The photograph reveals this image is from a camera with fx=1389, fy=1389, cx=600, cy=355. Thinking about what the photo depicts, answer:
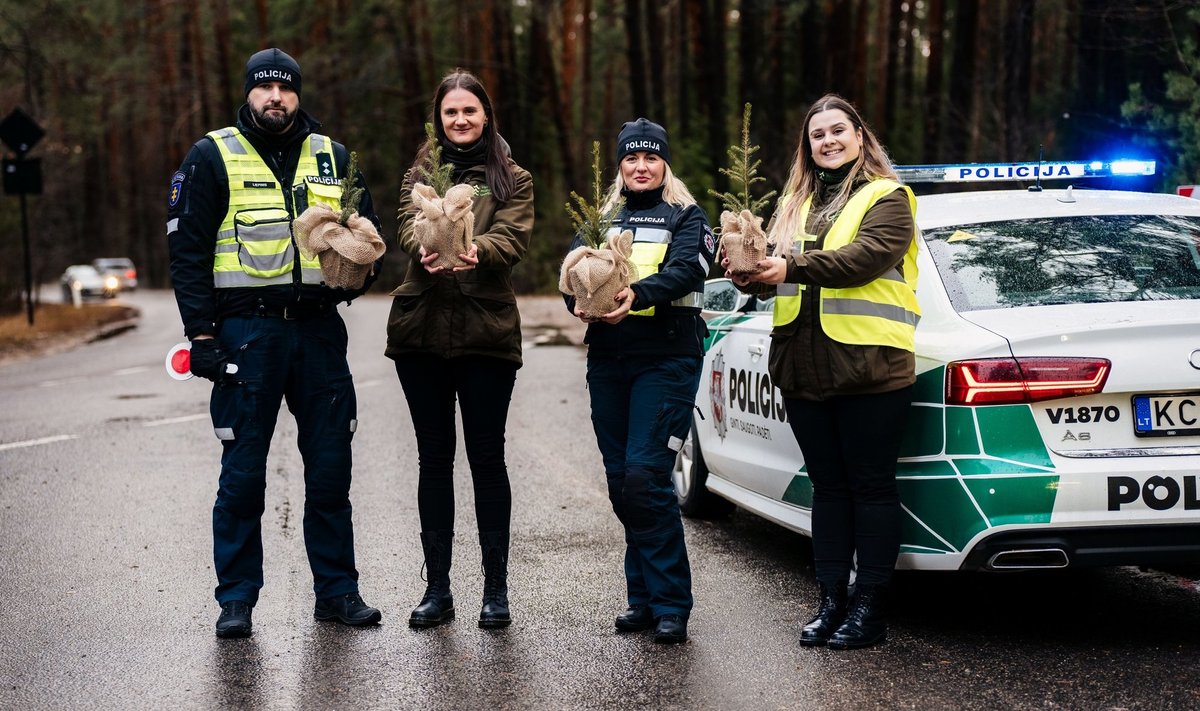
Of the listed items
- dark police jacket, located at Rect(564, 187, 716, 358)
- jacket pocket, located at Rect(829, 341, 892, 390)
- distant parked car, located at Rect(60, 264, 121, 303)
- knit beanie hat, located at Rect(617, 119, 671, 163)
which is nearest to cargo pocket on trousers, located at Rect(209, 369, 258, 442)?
dark police jacket, located at Rect(564, 187, 716, 358)

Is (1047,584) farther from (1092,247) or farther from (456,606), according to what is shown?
(456,606)

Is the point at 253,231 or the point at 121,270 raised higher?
the point at 253,231

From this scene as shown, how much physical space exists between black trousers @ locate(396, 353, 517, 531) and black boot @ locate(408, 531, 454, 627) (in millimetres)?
43

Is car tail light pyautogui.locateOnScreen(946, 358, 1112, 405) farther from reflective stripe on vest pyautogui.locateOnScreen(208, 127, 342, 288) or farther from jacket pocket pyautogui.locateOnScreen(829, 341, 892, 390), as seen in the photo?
reflective stripe on vest pyautogui.locateOnScreen(208, 127, 342, 288)

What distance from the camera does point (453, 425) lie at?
212 inches

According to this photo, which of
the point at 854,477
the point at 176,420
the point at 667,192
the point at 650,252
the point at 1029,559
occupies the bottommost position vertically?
the point at 176,420

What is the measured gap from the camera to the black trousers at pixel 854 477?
4.90 meters

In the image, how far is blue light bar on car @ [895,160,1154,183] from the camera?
237 inches

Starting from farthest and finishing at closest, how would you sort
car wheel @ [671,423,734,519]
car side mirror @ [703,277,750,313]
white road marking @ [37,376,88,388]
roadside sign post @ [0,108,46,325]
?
roadside sign post @ [0,108,46,325] → white road marking @ [37,376,88,388] → car wheel @ [671,423,734,519] → car side mirror @ [703,277,750,313]

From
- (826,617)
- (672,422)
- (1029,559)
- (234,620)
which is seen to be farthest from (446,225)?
(1029,559)

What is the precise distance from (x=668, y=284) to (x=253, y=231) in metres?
1.59

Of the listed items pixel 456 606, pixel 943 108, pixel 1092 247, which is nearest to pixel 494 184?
pixel 456 606

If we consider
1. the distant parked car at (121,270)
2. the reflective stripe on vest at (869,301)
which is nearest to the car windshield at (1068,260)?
the reflective stripe on vest at (869,301)

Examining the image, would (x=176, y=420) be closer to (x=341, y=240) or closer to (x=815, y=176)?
(x=341, y=240)
